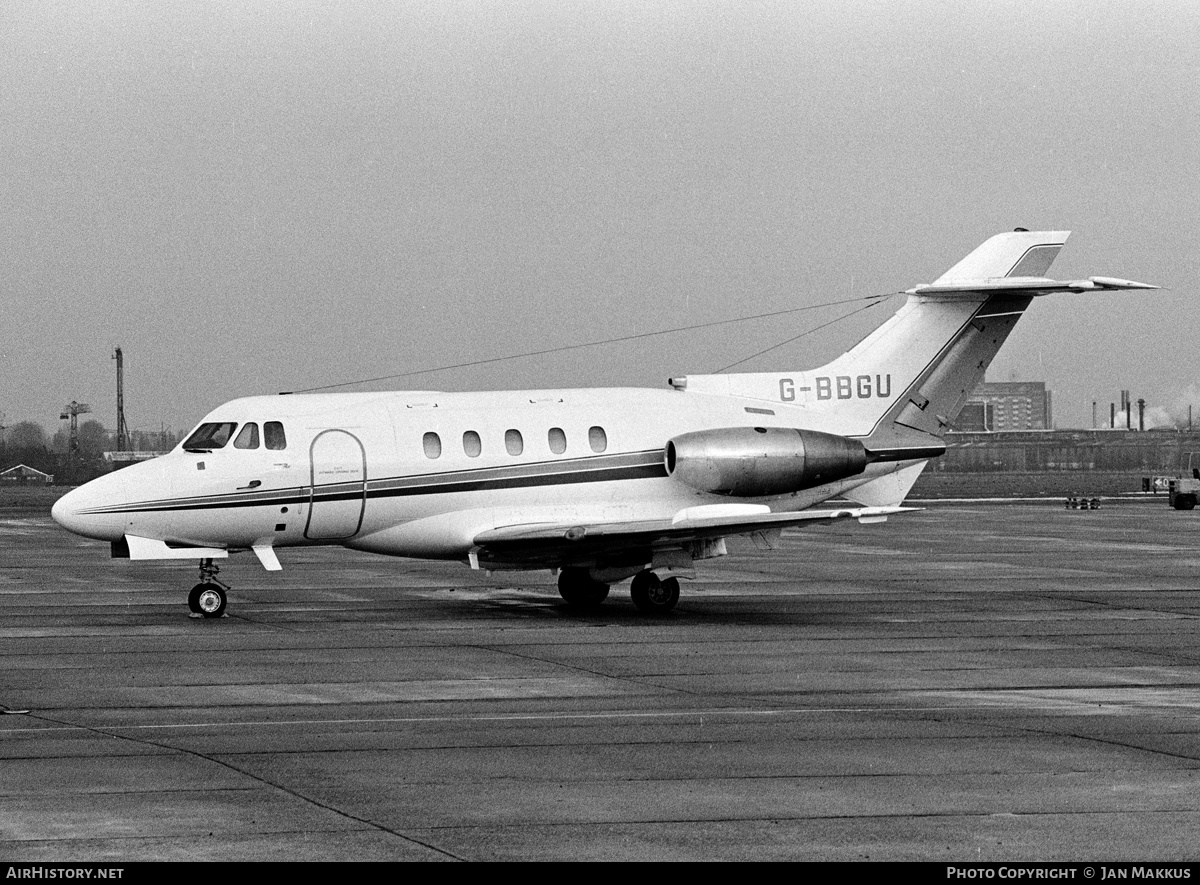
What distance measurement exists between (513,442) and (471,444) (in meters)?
0.61

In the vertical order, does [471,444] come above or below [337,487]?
above

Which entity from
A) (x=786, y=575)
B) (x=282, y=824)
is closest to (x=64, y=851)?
(x=282, y=824)

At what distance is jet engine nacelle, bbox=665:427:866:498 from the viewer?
23766 mm

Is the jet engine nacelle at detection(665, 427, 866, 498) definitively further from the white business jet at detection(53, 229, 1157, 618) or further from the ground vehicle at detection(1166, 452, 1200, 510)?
the ground vehicle at detection(1166, 452, 1200, 510)

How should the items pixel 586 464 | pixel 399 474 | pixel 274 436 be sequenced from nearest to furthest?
1. pixel 274 436
2. pixel 399 474
3. pixel 586 464

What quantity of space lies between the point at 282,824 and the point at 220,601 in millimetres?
13337

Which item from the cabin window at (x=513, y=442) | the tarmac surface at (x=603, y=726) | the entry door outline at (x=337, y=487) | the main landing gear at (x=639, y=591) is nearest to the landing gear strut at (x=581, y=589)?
the main landing gear at (x=639, y=591)

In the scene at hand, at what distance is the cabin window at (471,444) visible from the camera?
76.8 ft

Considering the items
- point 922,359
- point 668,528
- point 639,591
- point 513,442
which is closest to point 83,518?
point 513,442

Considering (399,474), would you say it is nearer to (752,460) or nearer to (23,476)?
(752,460)

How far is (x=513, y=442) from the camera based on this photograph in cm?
2364

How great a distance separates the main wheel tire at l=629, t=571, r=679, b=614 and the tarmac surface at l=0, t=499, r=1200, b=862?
16.7 inches

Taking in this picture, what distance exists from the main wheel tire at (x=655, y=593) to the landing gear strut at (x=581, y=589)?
2.80 ft
